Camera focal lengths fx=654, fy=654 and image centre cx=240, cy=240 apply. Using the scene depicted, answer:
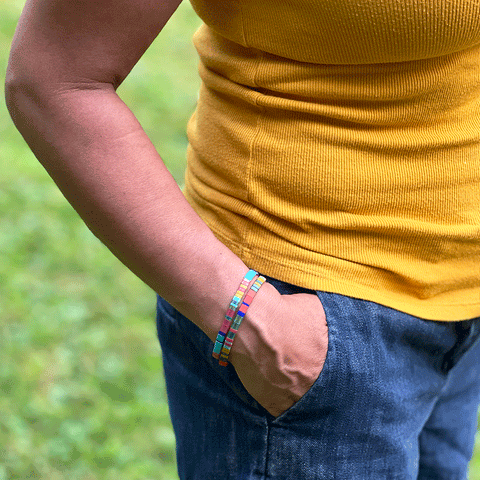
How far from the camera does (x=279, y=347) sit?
93 cm

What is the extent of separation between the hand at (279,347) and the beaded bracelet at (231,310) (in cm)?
2

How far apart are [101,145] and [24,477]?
1630mm

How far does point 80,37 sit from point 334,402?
2.01 feet

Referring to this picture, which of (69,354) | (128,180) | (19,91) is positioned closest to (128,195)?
(128,180)

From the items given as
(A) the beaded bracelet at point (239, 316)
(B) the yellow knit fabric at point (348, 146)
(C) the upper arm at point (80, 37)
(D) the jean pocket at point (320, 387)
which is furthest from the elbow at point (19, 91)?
(D) the jean pocket at point (320, 387)

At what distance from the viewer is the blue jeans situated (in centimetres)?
96

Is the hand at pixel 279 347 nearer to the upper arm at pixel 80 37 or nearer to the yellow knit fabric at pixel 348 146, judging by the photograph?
the yellow knit fabric at pixel 348 146

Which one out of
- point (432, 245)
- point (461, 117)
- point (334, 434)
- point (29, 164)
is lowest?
point (29, 164)

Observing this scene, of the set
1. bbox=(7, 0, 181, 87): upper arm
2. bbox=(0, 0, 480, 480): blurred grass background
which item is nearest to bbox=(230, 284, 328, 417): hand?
bbox=(7, 0, 181, 87): upper arm

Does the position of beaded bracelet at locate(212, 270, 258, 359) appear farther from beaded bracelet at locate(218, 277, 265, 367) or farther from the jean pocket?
the jean pocket

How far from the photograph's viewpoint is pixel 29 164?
159 inches

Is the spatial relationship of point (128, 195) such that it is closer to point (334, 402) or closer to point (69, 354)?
point (334, 402)

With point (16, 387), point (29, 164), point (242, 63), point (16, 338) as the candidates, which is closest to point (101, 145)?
point (242, 63)

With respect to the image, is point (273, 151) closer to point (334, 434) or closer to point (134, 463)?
point (334, 434)
